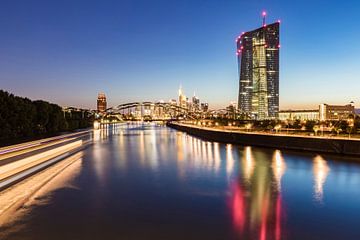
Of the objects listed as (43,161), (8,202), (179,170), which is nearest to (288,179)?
(179,170)

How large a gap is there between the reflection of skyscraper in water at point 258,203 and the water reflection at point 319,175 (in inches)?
57.8

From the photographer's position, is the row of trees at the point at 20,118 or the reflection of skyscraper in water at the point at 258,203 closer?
the reflection of skyscraper in water at the point at 258,203

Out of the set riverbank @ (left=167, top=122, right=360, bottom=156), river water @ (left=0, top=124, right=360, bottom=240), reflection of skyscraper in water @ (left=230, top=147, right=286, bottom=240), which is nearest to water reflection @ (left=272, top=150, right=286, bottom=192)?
reflection of skyscraper in water @ (left=230, top=147, right=286, bottom=240)

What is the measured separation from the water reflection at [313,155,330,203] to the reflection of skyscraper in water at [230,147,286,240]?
1.47 m

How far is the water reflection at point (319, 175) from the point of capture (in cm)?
1353

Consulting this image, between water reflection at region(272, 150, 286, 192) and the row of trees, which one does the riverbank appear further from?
the row of trees

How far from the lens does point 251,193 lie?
1324 cm

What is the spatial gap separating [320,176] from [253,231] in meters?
10.00

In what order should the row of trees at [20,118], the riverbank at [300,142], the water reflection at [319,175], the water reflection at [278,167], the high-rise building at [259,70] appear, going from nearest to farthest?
1. the water reflection at [319,175]
2. the water reflection at [278,167]
3. the riverbank at [300,142]
4. the row of trees at [20,118]
5. the high-rise building at [259,70]

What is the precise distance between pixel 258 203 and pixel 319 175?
7.37 m

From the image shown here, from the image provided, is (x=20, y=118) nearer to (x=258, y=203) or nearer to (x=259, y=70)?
(x=258, y=203)

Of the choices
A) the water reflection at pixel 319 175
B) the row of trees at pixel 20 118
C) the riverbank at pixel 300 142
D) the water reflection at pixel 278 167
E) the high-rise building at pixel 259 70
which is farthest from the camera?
the high-rise building at pixel 259 70

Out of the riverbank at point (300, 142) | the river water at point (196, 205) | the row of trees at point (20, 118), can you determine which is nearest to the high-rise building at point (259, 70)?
the row of trees at point (20, 118)

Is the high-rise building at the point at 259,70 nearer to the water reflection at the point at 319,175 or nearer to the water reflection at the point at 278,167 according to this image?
the water reflection at the point at 278,167
